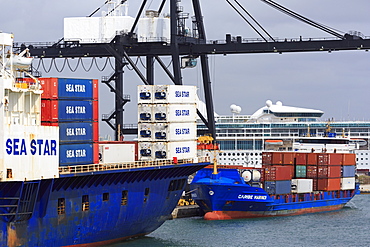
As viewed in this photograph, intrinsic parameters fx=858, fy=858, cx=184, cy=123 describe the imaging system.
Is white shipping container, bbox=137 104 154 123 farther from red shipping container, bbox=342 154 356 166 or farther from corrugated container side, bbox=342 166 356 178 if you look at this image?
corrugated container side, bbox=342 166 356 178

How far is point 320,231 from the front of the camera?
56.8m

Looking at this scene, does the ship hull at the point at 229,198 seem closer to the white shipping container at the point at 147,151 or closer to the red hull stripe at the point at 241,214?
the red hull stripe at the point at 241,214

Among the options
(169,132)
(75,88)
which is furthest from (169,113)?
(75,88)

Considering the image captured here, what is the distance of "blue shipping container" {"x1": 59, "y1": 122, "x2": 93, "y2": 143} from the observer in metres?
42.4

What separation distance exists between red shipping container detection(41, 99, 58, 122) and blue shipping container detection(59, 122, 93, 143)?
0.55 metres

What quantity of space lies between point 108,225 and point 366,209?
35843mm

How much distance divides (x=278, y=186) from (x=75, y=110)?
26.2m

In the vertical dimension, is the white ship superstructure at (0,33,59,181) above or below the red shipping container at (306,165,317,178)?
above

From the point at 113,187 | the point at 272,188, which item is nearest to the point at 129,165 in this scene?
the point at 113,187

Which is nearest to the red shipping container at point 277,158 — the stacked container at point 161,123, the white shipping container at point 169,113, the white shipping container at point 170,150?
the white shipping container at point 170,150

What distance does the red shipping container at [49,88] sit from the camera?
4241cm

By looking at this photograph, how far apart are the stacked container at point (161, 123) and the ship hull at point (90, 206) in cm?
129

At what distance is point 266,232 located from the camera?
55.4m

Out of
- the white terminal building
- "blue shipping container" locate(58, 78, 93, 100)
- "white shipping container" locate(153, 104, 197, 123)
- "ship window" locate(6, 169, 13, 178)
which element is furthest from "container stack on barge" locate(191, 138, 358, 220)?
the white terminal building
